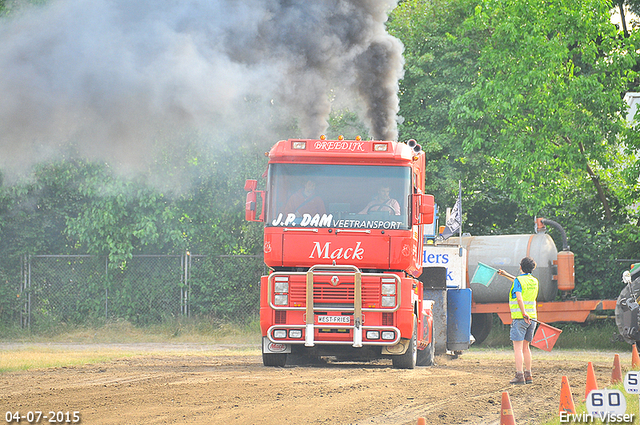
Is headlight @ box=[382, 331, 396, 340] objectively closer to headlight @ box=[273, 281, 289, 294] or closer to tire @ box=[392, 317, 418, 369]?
tire @ box=[392, 317, 418, 369]

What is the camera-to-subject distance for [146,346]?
1916 cm

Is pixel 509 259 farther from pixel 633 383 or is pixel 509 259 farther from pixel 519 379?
pixel 633 383

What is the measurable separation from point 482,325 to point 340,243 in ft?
33.9

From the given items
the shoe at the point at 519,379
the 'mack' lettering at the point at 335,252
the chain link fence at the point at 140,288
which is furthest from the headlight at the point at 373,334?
the chain link fence at the point at 140,288

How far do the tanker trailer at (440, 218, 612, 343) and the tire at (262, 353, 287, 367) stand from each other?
7536mm

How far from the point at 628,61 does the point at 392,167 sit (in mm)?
12183

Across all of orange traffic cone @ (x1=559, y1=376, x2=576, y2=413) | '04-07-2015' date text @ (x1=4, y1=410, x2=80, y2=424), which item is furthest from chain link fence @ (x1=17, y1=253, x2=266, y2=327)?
orange traffic cone @ (x1=559, y1=376, x2=576, y2=413)

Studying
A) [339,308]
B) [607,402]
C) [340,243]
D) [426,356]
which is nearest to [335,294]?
[339,308]

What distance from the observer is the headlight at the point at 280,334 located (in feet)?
39.5

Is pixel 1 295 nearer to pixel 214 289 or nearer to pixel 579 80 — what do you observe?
pixel 214 289

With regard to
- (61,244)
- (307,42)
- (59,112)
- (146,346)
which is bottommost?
(146,346)

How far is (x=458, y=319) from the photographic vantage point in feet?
52.2

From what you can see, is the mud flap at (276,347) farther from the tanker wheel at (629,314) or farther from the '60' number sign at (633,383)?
the tanker wheel at (629,314)

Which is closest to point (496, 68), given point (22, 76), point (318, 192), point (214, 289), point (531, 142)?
point (531, 142)
